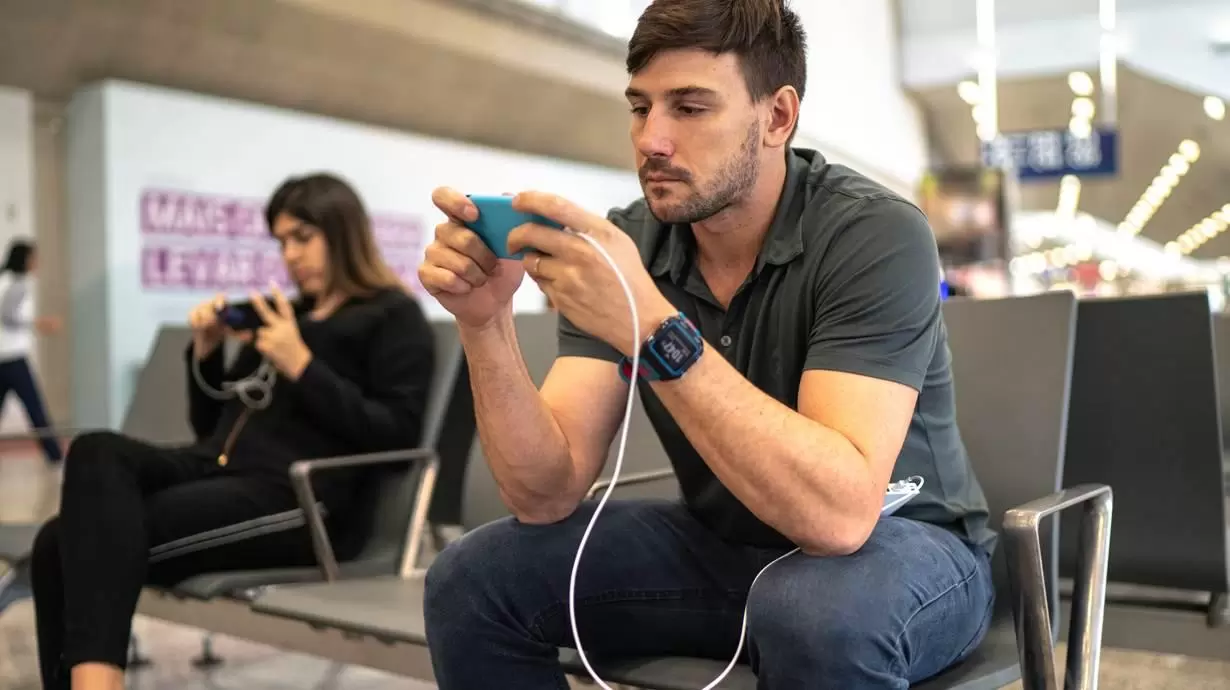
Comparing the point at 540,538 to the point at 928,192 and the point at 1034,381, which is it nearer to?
the point at 1034,381

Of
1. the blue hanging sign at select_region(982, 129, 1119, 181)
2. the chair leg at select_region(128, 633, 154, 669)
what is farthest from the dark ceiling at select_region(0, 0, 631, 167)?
the chair leg at select_region(128, 633, 154, 669)

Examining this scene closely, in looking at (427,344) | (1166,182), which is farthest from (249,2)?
(1166,182)

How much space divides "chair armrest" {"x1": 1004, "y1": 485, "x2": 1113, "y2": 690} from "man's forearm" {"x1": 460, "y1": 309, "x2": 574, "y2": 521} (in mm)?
544

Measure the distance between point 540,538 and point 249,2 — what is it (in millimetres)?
7397

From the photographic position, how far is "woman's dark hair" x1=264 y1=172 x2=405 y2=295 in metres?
2.50

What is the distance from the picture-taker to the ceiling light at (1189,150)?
49.1 feet

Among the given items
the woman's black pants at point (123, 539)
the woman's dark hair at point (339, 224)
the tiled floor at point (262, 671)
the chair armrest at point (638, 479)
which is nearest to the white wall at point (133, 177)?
the tiled floor at point (262, 671)

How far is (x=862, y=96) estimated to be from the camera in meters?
14.0

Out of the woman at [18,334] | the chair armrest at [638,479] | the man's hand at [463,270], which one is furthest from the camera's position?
the woman at [18,334]

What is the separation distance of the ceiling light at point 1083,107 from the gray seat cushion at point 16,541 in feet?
46.4

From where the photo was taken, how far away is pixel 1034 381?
1698mm

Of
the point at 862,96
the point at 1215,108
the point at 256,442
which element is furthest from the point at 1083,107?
the point at 256,442

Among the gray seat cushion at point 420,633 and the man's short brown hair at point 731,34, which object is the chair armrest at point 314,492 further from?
the man's short brown hair at point 731,34

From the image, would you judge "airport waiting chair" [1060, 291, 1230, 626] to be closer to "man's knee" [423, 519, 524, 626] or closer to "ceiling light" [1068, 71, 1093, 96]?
"man's knee" [423, 519, 524, 626]
